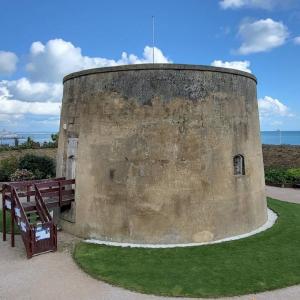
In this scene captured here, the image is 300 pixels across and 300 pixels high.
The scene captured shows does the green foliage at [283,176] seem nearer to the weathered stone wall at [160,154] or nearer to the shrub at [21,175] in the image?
the weathered stone wall at [160,154]

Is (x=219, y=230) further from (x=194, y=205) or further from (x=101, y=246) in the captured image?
(x=101, y=246)

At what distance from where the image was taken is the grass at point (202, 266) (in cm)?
1073

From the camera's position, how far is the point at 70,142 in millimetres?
16062

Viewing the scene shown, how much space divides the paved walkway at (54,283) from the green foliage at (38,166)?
585 inches

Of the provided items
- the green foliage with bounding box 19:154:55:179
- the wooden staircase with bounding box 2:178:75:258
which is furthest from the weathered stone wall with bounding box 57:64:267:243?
the green foliage with bounding box 19:154:55:179

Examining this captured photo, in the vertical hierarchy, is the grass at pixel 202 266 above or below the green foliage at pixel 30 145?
below

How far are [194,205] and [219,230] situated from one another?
138 cm

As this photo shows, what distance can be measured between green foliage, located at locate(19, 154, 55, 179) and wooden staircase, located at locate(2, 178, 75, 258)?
1199cm

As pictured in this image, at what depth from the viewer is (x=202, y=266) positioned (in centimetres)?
1205

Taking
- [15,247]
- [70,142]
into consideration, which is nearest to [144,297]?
[15,247]

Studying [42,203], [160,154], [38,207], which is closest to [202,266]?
[160,154]

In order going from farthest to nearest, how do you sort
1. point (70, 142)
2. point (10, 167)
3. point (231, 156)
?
point (10, 167)
point (70, 142)
point (231, 156)

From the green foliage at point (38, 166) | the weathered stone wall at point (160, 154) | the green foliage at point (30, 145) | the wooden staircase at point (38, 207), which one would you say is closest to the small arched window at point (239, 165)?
the weathered stone wall at point (160, 154)

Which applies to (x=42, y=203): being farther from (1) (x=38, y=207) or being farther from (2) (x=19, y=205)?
(2) (x=19, y=205)
